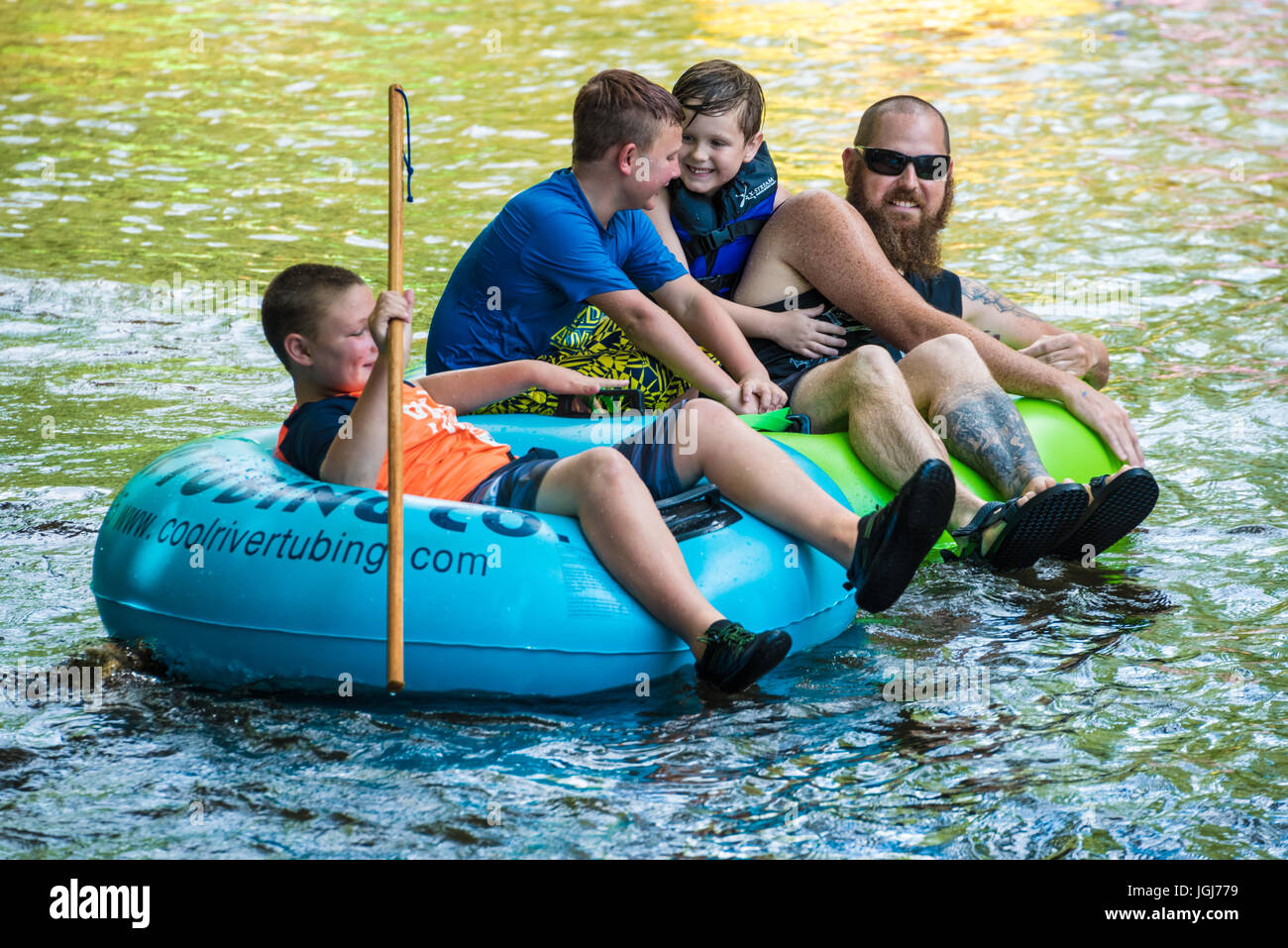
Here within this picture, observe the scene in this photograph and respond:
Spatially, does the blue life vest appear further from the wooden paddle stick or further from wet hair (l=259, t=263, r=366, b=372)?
the wooden paddle stick

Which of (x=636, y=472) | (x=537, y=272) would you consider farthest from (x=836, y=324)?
(x=636, y=472)

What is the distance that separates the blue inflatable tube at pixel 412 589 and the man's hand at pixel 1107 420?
3.94 ft

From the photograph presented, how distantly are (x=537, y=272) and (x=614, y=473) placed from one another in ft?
3.39

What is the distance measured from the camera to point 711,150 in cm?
424

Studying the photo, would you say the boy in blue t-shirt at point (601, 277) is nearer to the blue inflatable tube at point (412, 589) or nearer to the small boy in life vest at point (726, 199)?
the small boy in life vest at point (726, 199)

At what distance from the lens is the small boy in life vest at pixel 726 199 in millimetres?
4211

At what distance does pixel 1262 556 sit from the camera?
13.2 feet

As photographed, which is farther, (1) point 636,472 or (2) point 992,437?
(2) point 992,437

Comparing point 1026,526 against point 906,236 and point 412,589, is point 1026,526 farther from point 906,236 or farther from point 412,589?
point 412,589

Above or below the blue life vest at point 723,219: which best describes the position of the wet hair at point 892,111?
above

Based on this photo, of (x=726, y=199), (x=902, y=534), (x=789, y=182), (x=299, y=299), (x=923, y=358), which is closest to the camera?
(x=902, y=534)

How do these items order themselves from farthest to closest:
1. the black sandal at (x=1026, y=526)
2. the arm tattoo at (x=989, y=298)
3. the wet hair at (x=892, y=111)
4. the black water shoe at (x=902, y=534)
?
the arm tattoo at (x=989, y=298), the wet hair at (x=892, y=111), the black sandal at (x=1026, y=526), the black water shoe at (x=902, y=534)

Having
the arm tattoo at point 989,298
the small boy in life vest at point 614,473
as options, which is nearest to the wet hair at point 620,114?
the small boy in life vest at point 614,473
